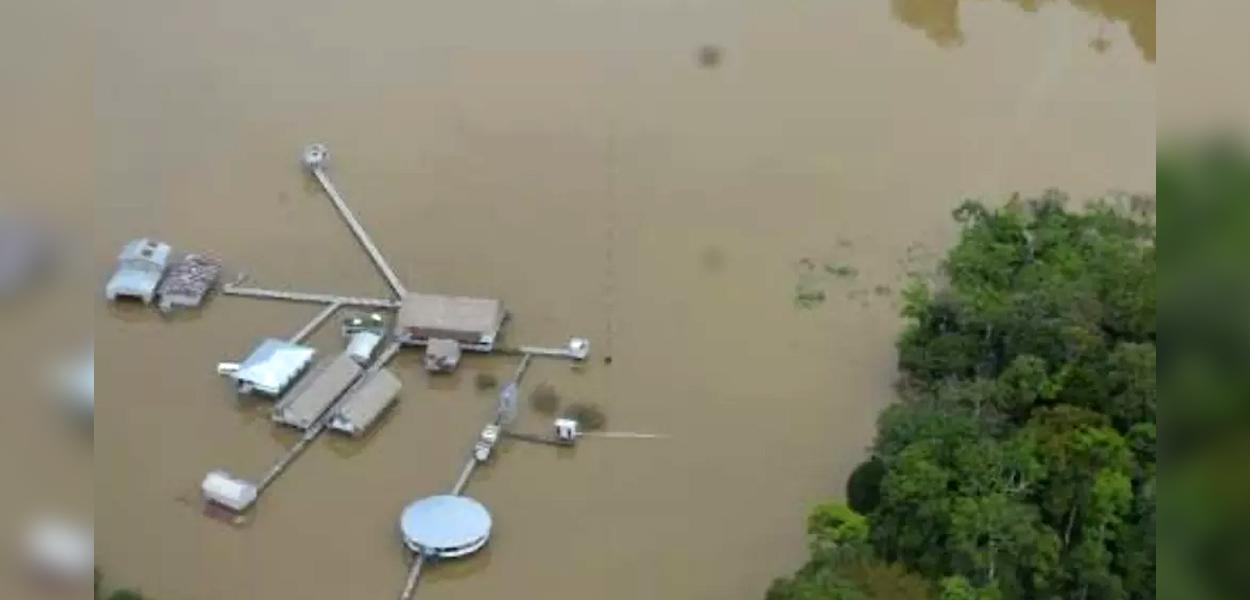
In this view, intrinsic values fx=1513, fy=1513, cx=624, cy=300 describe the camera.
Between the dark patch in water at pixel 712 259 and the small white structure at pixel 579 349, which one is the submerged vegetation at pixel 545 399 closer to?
Result: the small white structure at pixel 579 349

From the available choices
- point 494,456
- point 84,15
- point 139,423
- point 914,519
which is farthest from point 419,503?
Result: point 84,15

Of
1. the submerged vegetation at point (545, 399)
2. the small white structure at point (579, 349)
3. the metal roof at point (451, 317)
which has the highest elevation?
the metal roof at point (451, 317)

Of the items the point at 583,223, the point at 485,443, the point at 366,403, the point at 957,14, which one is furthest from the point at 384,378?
the point at 957,14

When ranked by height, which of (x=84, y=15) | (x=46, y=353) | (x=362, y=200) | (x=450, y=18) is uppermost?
(x=450, y=18)

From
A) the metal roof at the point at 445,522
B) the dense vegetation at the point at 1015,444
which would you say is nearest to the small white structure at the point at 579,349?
the metal roof at the point at 445,522

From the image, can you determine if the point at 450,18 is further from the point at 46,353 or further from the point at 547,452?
the point at 46,353

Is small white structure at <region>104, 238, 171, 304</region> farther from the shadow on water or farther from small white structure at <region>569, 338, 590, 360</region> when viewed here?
the shadow on water
